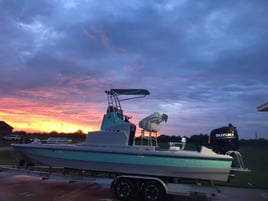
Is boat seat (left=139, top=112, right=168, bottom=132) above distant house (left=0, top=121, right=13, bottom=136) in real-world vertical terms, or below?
below

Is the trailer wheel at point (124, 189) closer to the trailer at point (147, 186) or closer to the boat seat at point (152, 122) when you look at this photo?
the trailer at point (147, 186)

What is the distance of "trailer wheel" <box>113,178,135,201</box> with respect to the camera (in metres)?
9.41

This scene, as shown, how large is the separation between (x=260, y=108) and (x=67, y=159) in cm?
707

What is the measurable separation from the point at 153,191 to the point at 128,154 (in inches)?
48.1

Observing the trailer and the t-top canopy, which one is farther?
the t-top canopy

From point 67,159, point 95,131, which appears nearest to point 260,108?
point 95,131

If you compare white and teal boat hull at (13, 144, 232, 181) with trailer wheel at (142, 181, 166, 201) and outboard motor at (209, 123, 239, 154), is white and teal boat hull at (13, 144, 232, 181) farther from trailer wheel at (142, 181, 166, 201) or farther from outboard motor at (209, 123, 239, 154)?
outboard motor at (209, 123, 239, 154)

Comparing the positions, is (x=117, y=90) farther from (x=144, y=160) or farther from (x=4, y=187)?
(x=4, y=187)

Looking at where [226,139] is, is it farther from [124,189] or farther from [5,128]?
[5,128]

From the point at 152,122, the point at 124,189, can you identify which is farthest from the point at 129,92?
the point at 124,189

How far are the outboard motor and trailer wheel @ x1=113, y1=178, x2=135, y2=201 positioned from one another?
8.85ft

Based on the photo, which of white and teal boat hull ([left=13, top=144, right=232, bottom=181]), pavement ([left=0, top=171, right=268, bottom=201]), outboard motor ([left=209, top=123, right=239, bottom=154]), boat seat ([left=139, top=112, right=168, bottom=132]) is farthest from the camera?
boat seat ([left=139, top=112, right=168, bottom=132])

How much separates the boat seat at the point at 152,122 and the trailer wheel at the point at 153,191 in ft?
5.72

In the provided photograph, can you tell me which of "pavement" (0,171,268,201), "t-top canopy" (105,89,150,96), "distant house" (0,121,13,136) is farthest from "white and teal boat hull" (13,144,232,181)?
"distant house" (0,121,13,136)
